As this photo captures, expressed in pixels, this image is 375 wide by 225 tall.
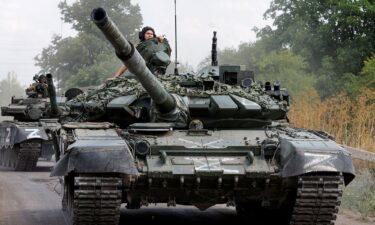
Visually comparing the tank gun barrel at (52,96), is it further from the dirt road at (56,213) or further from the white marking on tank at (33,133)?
the dirt road at (56,213)

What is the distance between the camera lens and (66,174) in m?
11.0

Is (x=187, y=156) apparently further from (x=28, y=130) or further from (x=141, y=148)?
(x=28, y=130)

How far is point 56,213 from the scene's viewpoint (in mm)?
14359

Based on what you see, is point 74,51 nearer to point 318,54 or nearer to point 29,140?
point 318,54

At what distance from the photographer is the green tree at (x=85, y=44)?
184 feet

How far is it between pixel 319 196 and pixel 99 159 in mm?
2857

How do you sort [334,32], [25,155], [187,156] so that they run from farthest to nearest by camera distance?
[334,32]
[25,155]
[187,156]

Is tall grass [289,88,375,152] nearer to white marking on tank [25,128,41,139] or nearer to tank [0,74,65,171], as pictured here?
tank [0,74,65,171]

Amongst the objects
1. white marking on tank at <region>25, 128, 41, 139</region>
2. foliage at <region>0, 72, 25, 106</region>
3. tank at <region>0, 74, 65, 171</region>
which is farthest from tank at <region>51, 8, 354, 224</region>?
foliage at <region>0, 72, 25, 106</region>

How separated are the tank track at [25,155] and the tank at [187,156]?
1106 centimetres

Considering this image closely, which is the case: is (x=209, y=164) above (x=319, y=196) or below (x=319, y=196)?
above

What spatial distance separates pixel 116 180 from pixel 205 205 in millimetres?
1698

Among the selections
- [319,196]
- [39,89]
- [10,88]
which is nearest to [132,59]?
[319,196]

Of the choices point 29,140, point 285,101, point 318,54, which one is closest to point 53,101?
point 29,140
